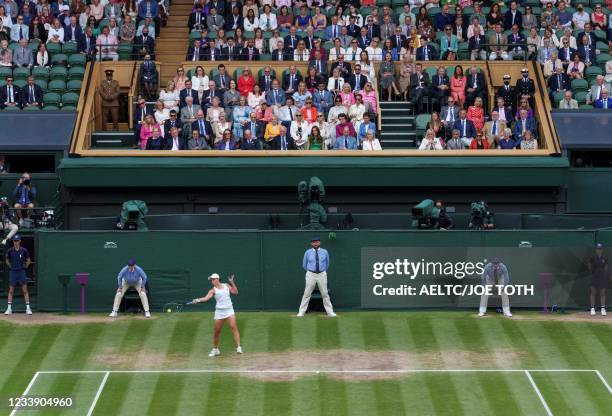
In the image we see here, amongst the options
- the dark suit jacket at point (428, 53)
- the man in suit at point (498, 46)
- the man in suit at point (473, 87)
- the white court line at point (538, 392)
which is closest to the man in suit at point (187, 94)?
the dark suit jacket at point (428, 53)

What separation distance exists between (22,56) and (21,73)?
22.5 inches

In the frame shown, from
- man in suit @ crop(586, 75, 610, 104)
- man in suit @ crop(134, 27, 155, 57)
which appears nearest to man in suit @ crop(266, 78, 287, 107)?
man in suit @ crop(134, 27, 155, 57)

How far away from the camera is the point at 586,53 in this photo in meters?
47.0

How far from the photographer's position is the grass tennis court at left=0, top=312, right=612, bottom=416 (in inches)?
1257

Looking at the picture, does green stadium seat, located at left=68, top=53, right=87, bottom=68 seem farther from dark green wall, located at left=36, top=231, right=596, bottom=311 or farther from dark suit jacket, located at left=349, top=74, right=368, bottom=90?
dark green wall, located at left=36, top=231, right=596, bottom=311

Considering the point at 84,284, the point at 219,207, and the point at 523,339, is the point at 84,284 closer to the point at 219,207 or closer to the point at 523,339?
the point at 219,207

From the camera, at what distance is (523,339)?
3656 cm

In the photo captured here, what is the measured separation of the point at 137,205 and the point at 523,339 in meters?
10.8

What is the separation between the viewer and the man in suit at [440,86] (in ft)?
150

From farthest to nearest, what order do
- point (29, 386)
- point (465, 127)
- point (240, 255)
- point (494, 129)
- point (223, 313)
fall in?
1. point (494, 129)
2. point (465, 127)
3. point (240, 255)
4. point (223, 313)
5. point (29, 386)

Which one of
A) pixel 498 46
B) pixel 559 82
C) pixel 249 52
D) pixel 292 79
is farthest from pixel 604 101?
pixel 249 52

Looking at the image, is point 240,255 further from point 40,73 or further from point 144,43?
point 144,43

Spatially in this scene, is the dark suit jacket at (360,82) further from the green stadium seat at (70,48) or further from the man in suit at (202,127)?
the green stadium seat at (70,48)

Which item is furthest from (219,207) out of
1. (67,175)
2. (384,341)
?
(384,341)
